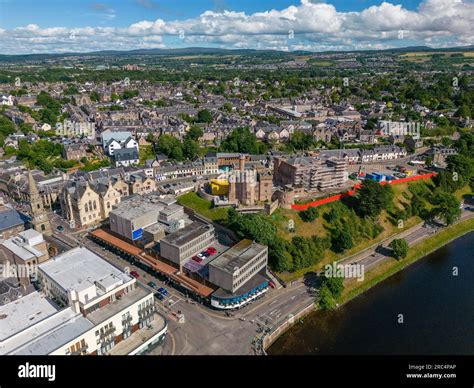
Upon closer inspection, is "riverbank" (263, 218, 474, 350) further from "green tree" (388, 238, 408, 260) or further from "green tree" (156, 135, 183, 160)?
"green tree" (156, 135, 183, 160)

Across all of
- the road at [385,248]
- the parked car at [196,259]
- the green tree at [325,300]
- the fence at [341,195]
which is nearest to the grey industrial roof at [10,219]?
the parked car at [196,259]

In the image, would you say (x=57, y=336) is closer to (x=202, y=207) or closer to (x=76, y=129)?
(x=202, y=207)

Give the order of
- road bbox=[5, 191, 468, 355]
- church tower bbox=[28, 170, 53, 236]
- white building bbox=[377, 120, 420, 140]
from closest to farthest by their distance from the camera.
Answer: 1. road bbox=[5, 191, 468, 355]
2. church tower bbox=[28, 170, 53, 236]
3. white building bbox=[377, 120, 420, 140]

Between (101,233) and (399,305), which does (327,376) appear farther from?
(101,233)

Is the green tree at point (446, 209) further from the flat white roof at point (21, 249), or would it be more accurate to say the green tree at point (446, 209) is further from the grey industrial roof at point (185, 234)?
the flat white roof at point (21, 249)

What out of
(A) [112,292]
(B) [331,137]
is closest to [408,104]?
(B) [331,137]

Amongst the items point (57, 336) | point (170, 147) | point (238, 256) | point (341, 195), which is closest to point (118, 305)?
point (57, 336)

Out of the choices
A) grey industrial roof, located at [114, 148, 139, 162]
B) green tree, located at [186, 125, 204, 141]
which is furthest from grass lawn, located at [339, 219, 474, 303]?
green tree, located at [186, 125, 204, 141]
